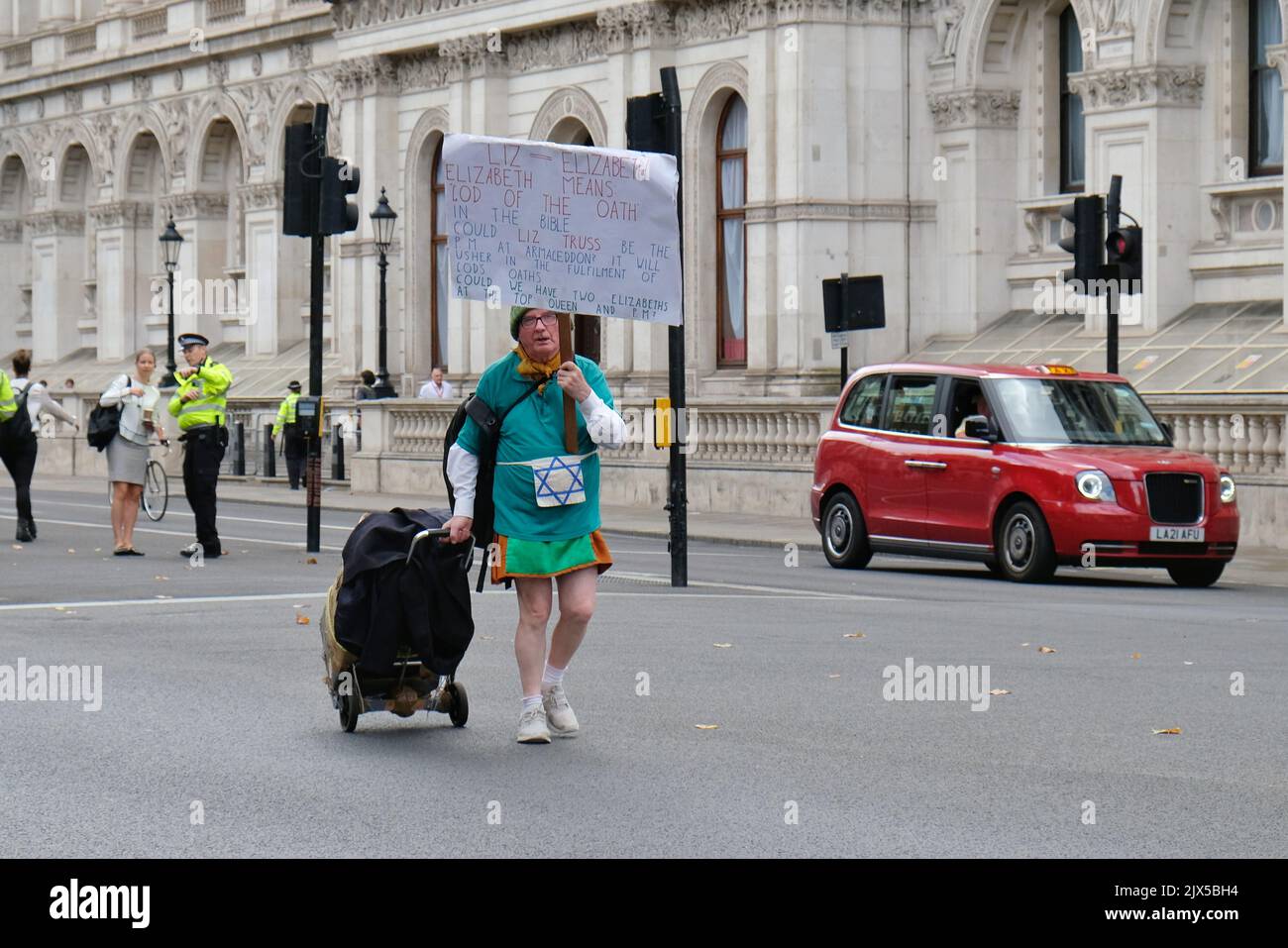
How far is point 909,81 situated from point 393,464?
10356 mm

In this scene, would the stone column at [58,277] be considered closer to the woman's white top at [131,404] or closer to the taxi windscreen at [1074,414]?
the woman's white top at [131,404]

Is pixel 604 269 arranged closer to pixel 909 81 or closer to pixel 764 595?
pixel 764 595

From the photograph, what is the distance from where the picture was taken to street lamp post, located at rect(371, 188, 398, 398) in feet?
140

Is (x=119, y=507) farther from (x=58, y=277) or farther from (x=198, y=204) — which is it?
(x=58, y=277)

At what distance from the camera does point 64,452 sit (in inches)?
2078

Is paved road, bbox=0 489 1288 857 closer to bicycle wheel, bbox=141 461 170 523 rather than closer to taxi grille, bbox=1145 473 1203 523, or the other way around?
taxi grille, bbox=1145 473 1203 523

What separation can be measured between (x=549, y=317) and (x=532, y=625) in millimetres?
1234

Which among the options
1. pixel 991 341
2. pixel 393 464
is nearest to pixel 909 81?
pixel 991 341

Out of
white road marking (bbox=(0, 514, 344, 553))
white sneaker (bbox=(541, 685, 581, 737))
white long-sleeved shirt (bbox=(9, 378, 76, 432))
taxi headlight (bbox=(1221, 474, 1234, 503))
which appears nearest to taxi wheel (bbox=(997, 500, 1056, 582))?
taxi headlight (bbox=(1221, 474, 1234, 503))

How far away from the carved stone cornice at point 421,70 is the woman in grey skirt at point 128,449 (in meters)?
22.8

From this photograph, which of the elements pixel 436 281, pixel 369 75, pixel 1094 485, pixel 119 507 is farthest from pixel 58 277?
pixel 1094 485

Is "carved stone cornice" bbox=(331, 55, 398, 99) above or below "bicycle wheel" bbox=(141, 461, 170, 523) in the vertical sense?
above

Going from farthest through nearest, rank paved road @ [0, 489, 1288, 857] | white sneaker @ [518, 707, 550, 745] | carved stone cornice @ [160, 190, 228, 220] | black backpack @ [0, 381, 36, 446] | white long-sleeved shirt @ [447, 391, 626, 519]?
carved stone cornice @ [160, 190, 228, 220] < black backpack @ [0, 381, 36, 446] < white sneaker @ [518, 707, 550, 745] < white long-sleeved shirt @ [447, 391, 626, 519] < paved road @ [0, 489, 1288, 857]

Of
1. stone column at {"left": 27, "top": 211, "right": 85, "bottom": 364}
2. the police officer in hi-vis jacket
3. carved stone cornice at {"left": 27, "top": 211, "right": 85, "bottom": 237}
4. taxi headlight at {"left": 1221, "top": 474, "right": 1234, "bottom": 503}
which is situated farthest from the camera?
stone column at {"left": 27, "top": 211, "right": 85, "bottom": 364}
